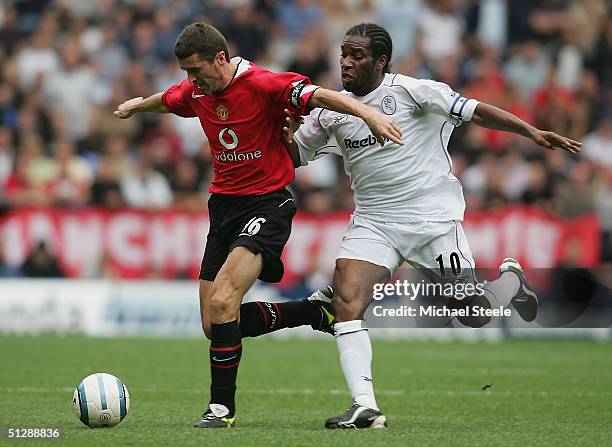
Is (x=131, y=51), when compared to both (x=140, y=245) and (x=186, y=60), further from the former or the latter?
(x=186, y=60)

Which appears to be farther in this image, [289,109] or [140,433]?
[289,109]

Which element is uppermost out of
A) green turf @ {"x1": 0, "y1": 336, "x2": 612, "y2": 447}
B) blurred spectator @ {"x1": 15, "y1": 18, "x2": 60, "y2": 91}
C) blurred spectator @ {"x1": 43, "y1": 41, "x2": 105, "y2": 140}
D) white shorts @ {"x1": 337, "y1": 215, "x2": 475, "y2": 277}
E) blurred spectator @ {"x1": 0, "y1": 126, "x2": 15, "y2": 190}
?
blurred spectator @ {"x1": 15, "y1": 18, "x2": 60, "y2": 91}

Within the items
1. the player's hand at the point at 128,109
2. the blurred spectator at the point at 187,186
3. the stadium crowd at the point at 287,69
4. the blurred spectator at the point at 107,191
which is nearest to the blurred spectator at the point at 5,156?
the stadium crowd at the point at 287,69

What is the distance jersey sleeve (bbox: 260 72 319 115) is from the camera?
779 cm

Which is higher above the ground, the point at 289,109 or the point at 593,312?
the point at 289,109

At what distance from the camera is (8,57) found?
66.2 ft

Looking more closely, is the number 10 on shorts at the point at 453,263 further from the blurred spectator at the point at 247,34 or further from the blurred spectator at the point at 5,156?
the blurred spectator at the point at 247,34

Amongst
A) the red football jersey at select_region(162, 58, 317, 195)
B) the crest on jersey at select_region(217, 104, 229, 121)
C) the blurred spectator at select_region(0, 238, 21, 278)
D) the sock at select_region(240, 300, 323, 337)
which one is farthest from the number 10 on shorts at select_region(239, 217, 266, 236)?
the blurred spectator at select_region(0, 238, 21, 278)

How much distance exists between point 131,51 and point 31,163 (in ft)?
10.9

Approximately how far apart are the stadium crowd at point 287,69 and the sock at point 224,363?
958 centimetres

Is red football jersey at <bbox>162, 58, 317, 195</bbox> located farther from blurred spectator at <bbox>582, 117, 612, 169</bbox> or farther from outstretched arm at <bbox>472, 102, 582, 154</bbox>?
blurred spectator at <bbox>582, 117, 612, 169</bbox>

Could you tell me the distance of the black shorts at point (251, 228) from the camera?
26.2 ft

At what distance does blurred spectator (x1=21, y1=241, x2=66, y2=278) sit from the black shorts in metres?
8.99

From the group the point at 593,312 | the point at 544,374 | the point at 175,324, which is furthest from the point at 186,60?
the point at 593,312
